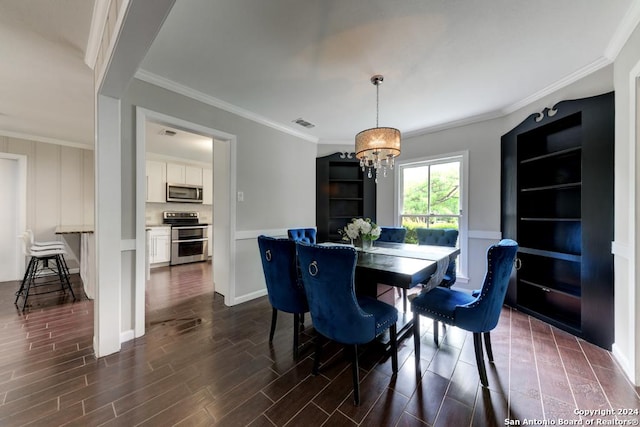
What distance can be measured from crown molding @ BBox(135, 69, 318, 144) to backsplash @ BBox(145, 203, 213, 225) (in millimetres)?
3616

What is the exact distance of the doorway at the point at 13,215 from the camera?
4.02 meters

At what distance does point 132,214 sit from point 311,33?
7.31 ft

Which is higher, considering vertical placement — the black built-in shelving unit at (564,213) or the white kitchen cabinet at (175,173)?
the white kitchen cabinet at (175,173)

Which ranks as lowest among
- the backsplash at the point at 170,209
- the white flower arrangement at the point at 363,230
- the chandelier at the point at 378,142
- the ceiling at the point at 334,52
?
the white flower arrangement at the point at 363,230

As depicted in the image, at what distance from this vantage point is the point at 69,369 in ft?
5.96

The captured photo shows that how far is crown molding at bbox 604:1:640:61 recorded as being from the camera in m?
1.63

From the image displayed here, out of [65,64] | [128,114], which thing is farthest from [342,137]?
[65,64]

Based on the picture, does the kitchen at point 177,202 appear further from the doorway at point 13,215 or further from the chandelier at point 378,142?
the chandelier at point 378,142

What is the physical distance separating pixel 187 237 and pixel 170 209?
0.91 meters

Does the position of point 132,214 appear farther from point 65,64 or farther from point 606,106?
point 606,106

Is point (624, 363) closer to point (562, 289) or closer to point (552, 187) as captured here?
point (562, 289)

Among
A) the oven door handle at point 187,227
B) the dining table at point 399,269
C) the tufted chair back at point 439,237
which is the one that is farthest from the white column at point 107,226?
the oven door handle at point 187,227

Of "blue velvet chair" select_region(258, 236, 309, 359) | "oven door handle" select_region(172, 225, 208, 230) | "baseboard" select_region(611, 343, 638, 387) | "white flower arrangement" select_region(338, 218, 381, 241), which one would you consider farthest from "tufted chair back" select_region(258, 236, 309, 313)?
"oven door handle" select_region(172, 225, 208, 230)

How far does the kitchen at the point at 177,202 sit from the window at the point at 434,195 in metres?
3.73
